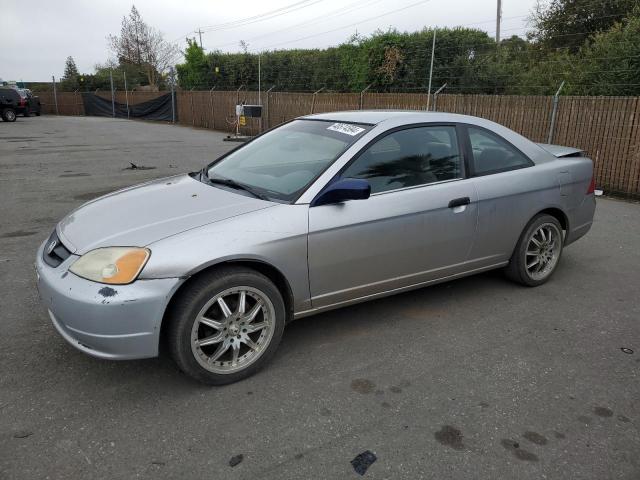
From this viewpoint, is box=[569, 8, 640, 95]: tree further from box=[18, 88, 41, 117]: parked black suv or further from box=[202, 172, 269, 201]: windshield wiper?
box=[18, 88, 41, 117]: parked black suv

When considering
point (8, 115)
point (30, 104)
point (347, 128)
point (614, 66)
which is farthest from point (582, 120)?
point (30, 104)

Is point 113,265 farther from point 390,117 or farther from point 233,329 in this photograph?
point 390,117

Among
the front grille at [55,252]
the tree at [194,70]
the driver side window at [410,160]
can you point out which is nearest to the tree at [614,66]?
the driver side window at [410,160]

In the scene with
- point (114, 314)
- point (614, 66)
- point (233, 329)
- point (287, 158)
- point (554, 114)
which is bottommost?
point (233, 329)

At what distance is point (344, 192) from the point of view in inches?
127

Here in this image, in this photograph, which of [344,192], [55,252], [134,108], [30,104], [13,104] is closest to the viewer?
[55,252]

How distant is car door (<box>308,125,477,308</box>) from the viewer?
10.9 feet

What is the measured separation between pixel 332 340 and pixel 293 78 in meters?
21.5

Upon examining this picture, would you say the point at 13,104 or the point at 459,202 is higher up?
the point at 13,104

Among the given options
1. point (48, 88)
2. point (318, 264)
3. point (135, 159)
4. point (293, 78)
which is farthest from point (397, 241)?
point (48, 88)

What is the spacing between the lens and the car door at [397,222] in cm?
331

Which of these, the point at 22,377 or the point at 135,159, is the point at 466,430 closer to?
the point at 22,377

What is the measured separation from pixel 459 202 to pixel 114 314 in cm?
250

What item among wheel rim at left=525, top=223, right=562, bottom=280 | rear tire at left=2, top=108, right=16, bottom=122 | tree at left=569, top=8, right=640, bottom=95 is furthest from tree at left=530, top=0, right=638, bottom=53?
rear tire at left=2, top=108, right=16, bottom=122
